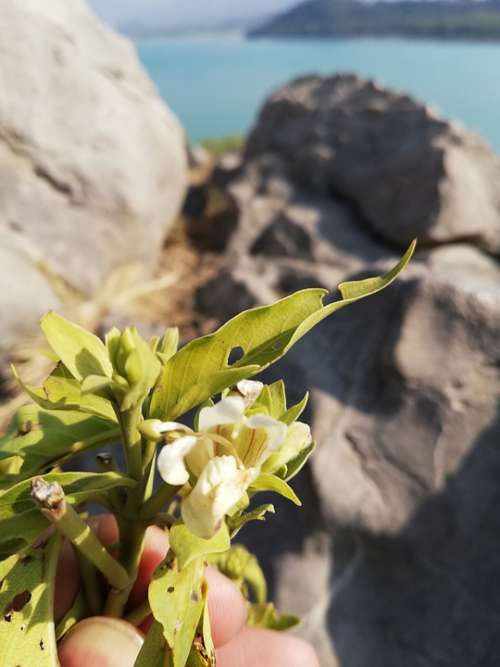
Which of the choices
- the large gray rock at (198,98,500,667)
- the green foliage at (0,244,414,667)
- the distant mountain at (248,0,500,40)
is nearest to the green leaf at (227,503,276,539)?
the green foliage at (0,244,414,667)

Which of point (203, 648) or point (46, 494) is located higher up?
point (46, 494)

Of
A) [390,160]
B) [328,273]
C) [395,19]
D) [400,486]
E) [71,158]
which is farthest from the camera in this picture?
[395,19]

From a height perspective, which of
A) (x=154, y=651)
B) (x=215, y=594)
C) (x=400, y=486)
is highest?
(x=154, y=651)

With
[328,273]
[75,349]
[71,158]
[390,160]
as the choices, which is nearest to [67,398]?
→ [75,349]

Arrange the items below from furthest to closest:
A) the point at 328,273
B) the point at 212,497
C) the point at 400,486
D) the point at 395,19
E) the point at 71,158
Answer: the point at 395,19, the point at 71,158, the point at 328,273, the point at 400,486, the point at 212,497

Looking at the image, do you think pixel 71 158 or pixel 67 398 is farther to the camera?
pixel 71 158

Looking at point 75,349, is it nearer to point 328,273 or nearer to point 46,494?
point 46,494

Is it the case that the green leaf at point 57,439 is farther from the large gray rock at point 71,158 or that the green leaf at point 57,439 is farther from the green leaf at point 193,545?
the large gray rock at point 71,158

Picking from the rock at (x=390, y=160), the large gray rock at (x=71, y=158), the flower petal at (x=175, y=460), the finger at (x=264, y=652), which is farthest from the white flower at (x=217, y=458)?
the rock at (x=390, y=160)
